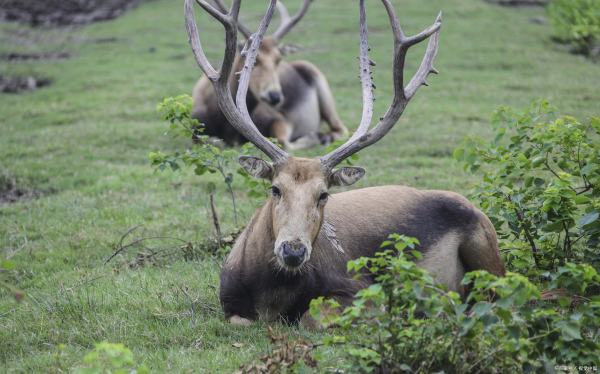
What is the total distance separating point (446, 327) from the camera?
13.9 ft

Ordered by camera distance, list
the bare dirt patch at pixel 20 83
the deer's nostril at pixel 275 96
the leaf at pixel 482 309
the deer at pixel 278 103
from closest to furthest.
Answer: the leaf at pixel 482 309
the deer's nostril at pixel 275 96
the deer at pixel 278 103
the bare dirt patch at pixel 20 83

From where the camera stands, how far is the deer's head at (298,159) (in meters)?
5.34

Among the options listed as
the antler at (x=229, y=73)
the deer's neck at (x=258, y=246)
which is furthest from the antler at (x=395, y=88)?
the deer's neck at (x=258, y=246)

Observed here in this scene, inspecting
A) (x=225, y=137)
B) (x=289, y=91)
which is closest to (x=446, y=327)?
(x=225, y=137)

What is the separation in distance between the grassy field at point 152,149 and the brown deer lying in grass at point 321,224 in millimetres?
329

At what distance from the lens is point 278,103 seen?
463 inches

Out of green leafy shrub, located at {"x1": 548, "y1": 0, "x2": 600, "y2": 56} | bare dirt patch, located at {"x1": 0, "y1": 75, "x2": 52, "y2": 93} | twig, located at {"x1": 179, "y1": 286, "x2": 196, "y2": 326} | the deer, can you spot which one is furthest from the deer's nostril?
green leafy shrub, located at {"x1": 548, "y1": 0, "x2": 600, "y2": 56}

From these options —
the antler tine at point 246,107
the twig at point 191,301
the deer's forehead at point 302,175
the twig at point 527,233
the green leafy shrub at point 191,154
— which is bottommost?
the twig at point 191,301

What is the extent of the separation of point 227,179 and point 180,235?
3.43 feet

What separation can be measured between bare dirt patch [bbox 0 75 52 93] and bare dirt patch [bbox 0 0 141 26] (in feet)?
23.0

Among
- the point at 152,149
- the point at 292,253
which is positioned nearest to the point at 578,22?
the point at 152,149

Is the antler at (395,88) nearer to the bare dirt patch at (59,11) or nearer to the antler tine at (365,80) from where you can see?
the antler tine at (365,80)

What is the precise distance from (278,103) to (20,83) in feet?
23.0

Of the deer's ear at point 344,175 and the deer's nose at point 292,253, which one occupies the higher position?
the deer's ear at point 344,175
